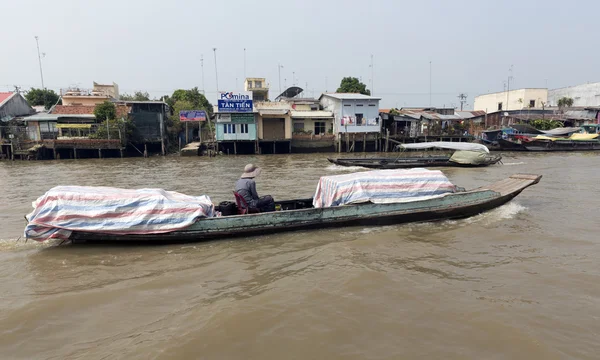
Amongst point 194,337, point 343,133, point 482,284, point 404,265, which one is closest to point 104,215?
point 194,337

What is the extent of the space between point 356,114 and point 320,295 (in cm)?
2737

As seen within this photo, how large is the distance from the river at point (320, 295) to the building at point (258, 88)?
1498 inches

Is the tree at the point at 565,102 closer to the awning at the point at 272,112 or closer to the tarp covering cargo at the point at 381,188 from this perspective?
the awning at the point at 272,112

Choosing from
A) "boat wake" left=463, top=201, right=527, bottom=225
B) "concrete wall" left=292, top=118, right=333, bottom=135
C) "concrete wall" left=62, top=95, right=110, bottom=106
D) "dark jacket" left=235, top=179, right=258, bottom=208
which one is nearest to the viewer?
"dark jacket" left=235, top=179, right=258, bottom=208

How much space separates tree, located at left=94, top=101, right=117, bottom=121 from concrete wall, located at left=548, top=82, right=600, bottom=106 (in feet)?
159

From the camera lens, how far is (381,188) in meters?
6.84

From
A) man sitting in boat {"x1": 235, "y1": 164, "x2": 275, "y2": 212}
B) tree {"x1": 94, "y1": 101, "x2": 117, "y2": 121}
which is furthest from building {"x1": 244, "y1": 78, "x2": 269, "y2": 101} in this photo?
man sitting in boat {"x1": 235, "y1": 164, "x2": 275, "y2": 212}

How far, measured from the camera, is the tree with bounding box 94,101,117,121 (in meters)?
26.9

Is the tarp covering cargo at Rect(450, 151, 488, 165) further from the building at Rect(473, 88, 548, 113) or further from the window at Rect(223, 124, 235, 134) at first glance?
the building at Rect(473, 88, 548, 113)

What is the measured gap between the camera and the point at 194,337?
339 cm

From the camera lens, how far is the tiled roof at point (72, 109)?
28.0 m

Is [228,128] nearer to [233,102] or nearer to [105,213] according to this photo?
[233,102]

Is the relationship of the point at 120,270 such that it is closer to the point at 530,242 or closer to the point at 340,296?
the point at 340,296

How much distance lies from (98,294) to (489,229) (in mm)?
6605
